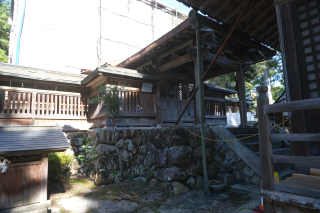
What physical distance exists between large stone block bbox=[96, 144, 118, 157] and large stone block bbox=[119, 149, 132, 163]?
0.20 meters

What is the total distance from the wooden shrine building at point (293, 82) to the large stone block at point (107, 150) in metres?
5.94

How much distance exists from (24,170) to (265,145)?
208 inches

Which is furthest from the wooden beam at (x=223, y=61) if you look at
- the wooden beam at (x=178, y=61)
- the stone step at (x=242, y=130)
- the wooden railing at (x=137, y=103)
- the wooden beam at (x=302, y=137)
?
the wooden beam at (x=302, y=137)

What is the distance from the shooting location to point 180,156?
21.8 feet

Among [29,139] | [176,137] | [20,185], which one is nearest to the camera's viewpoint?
[20,185]

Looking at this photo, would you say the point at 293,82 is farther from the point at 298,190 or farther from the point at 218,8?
the point at 218,8

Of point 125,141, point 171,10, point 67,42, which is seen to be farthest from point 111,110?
point 171,10

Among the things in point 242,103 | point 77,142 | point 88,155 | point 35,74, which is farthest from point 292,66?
point 35,74

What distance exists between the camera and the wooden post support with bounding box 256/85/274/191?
2.80 meters

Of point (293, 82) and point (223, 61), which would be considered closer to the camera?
point (293, 82)

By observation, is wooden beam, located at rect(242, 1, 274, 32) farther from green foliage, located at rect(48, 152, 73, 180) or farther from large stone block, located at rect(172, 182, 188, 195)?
green foliage, located at rect(48, 152, 73, 180)

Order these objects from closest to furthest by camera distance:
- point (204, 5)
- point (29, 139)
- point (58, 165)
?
point (29, 139) → point (204, 5) → point (58, 165)

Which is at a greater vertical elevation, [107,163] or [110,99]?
[110,99]

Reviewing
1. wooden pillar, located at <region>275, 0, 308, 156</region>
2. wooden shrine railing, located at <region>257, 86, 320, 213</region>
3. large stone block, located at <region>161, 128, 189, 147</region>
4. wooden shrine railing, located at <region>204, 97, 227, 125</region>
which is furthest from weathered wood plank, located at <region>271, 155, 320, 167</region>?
wooden shrine railing, located at <region>204, 97, 227, 125</region>
